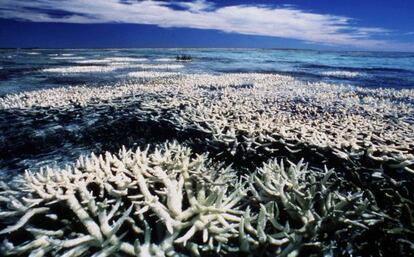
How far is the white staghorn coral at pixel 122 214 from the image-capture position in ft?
8.71

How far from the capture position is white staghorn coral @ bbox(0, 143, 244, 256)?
8.71ft

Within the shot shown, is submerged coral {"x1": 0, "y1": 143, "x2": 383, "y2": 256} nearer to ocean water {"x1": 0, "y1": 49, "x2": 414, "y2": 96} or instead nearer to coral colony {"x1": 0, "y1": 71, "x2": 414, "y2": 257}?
coral colony {"x1": 0, "y1": 71, "x2": 414, "y2": 257}

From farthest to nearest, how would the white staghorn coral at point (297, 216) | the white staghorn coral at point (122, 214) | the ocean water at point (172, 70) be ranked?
the ocean water at point (172, 70)
the white staghorn coral at point (297, 216)
the white staghorn coral at point (122, 214)

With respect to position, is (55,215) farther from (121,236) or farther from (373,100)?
(373,100)

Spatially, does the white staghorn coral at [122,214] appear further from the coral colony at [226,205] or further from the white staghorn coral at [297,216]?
the white staghorn coral at [297,216]

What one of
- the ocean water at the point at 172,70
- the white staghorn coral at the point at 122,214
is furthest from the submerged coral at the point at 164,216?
the ocean water at the point at 172,70

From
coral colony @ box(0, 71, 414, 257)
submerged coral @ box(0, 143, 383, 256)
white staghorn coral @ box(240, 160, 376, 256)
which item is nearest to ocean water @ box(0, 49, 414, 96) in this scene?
coral colony @ box(0, 71, 414, 257)

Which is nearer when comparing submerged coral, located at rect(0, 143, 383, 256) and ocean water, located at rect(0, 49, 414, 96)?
submerged coral, located at rect(0, 143, 383, 256)

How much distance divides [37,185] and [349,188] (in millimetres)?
3658

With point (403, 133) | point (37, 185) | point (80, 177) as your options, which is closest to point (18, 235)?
point (37, 185)

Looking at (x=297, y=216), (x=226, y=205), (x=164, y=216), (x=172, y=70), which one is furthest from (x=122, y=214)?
(x=172, y=70)

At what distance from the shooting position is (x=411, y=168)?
4.43m

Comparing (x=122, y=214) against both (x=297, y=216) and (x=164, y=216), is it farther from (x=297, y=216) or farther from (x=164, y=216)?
(x=297, y=216)

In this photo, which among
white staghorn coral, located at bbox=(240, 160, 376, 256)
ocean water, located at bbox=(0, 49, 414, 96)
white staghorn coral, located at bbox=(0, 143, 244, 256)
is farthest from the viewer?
ocean water, located at bbox=(0, 49, 414, 96)
